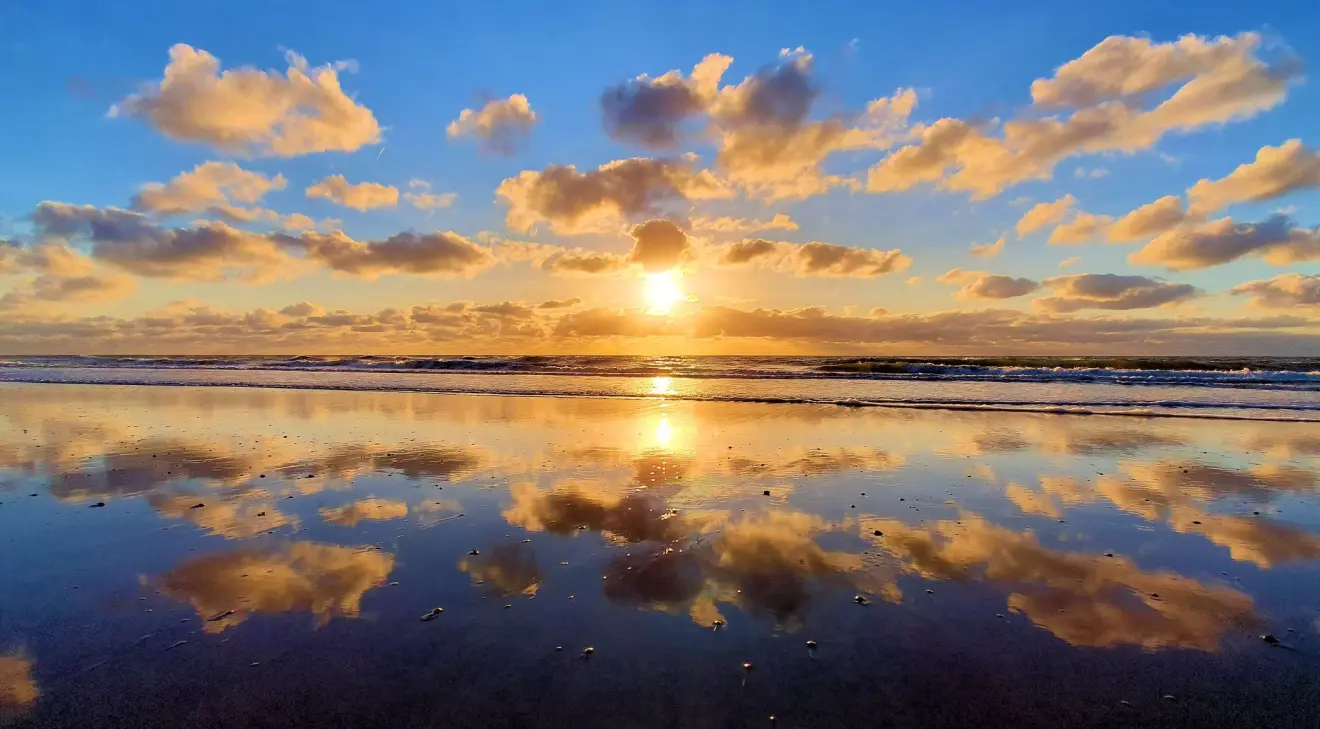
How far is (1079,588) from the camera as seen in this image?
659cm

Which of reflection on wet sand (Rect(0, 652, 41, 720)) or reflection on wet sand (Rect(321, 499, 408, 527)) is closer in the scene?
reflection on wet sand (Rect(0, 652, 41, 720))

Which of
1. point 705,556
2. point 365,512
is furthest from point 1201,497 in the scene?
point 365,512

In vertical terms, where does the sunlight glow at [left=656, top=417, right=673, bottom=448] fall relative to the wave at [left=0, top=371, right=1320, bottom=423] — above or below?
below

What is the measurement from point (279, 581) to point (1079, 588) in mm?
9321

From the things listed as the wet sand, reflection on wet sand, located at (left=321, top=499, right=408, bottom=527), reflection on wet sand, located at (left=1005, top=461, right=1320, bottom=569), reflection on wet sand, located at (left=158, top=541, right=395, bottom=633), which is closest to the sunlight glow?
the wet sand

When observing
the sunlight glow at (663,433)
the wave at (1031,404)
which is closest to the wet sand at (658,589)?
the sunlight glow at (663,433)

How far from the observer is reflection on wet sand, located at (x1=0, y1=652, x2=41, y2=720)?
4.43m

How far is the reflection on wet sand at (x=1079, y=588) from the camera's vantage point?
564 centimetres

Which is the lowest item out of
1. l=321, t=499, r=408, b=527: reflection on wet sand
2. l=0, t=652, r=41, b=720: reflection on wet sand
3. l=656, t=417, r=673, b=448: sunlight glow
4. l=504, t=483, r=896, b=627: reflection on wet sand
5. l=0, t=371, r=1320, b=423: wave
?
l=0, t=652, r=41, b=720: reflection on wet sand

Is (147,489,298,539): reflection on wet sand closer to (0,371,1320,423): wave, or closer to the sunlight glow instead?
the sunlight glow

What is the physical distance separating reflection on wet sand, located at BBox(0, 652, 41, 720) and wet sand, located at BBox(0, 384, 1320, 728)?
1.1 inches

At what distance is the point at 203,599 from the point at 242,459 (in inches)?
356

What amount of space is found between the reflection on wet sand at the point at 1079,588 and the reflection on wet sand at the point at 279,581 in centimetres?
660

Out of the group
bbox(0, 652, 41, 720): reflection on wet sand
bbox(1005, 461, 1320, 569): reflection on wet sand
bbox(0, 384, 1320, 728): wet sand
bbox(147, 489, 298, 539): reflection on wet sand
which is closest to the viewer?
bbox(0, 652, 41, 720): reflection on wet sand
